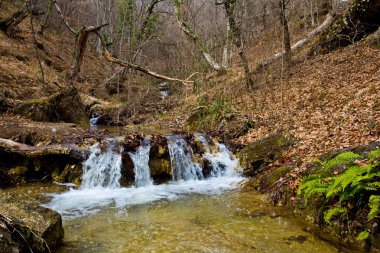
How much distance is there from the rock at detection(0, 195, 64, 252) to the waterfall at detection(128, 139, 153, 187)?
4390 mm

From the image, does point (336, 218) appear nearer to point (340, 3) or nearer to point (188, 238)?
point (188, 238)

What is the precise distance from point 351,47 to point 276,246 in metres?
14.3

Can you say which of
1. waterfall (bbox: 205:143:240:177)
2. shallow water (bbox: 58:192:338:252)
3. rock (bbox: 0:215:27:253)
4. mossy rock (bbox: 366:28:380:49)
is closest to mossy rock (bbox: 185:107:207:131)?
waterfall (bbox: 205:143:240:177)

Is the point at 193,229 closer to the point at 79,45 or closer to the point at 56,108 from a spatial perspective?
the point at 56,108

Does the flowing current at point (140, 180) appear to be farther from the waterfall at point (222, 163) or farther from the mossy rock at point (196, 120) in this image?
the mossy rock at point (196, 120)

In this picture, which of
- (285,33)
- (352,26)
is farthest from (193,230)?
(352,26)

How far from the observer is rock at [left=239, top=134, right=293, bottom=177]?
9344 mm

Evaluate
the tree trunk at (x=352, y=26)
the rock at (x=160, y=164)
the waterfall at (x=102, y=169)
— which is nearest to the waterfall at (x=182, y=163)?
the rock at (x=160, y=164)

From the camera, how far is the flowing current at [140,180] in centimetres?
767

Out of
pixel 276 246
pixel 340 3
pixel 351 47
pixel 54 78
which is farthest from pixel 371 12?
pixel 54 78

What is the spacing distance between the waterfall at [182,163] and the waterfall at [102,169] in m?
1.61

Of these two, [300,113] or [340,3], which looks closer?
[300,113]

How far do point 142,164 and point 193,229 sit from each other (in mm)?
4378

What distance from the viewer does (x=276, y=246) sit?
195 inches
